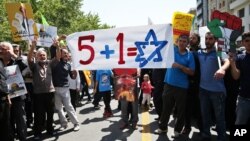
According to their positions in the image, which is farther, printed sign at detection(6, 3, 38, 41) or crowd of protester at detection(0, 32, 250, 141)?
printed sign at detection(6, 3, 38, 41)

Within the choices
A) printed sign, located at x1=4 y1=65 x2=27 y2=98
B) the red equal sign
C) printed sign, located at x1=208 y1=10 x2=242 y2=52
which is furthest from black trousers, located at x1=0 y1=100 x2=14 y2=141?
printed sign, located at x1=208 y1=10 x2=242 y2=52

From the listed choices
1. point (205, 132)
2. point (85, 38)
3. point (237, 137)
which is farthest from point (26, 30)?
point (237, 137)

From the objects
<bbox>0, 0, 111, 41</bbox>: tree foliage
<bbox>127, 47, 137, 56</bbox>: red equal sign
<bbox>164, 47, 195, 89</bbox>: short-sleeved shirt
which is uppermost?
<bbox>0, 0, 111, 41</bbox>: tree foliage

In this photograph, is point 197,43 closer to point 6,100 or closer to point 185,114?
point 185,114

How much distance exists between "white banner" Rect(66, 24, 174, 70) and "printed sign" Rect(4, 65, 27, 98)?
108cm

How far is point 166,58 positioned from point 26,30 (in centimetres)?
321

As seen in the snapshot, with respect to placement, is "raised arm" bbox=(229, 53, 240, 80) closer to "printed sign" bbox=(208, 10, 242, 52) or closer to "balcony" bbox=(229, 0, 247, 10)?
"printed sign" bbox=(208, 10, 242, 52)

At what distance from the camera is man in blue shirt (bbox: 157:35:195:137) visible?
6637 mm

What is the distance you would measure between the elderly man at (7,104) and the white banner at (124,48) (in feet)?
3.66

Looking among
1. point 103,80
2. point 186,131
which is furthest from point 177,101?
point 103,80

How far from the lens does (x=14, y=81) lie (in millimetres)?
6547

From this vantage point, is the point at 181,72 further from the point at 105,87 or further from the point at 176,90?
the point at 105,87

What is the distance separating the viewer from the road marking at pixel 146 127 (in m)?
7.04

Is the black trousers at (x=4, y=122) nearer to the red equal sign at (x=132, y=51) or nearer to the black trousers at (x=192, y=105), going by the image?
the red equal sign at (x=132, y=51)
